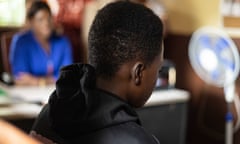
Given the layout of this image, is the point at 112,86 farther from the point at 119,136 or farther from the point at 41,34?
the point at 41,34

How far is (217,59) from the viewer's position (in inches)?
106

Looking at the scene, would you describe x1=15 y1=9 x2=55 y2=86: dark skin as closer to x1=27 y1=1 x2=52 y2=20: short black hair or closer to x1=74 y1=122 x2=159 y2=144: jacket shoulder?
x1=27 y1=1 x2=52 y2=20: short black hair

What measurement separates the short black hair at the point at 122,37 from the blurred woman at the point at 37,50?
205 centimetres

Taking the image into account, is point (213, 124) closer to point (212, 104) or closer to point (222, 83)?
point (212, 104)

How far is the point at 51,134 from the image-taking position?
1.12m

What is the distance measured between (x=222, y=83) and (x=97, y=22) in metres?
1.77

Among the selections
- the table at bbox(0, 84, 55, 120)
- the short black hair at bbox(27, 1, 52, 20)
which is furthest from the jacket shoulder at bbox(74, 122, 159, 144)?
the short black hair at bbox(27, 1, 52, 20)

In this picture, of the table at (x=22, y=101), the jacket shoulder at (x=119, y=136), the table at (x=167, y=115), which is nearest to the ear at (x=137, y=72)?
the jacket shoulder at (x=119, y=136)

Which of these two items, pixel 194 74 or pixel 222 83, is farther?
pixel 194 74

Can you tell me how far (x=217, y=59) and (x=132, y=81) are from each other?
1653 mm

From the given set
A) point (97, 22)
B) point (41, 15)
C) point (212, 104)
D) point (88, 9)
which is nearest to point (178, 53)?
point (212, 104)

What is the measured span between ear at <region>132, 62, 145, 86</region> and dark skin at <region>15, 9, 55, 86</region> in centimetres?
193

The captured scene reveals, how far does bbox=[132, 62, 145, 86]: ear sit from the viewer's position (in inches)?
45.1

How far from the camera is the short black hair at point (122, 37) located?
3.71 ft
